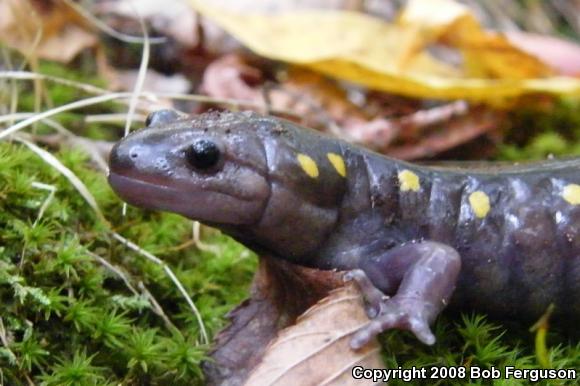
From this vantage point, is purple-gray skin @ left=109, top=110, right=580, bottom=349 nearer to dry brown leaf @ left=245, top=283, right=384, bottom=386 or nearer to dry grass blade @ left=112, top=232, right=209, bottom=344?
dry brown leaf @ left=245, top=283, right=384, bottom=386

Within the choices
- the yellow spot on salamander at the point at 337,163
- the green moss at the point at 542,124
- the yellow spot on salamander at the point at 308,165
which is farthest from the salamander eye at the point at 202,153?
the green moss at the point at 542,124

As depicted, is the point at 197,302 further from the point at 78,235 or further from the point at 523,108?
the point at 523,108

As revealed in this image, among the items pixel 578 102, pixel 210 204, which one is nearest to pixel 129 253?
pixel 210 204

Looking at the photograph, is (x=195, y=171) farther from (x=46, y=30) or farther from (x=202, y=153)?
(x=46, y=30)

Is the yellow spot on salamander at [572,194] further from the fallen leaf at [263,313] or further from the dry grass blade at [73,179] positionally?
the dry grass blade at [73,179]

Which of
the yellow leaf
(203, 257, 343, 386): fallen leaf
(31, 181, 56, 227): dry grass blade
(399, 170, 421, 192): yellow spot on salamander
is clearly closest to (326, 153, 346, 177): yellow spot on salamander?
(399, 170, 421, 192): yellow spot on salamander

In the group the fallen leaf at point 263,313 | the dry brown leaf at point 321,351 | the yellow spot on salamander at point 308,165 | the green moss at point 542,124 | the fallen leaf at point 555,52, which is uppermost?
the yellow spot on salamander at point 308,165
